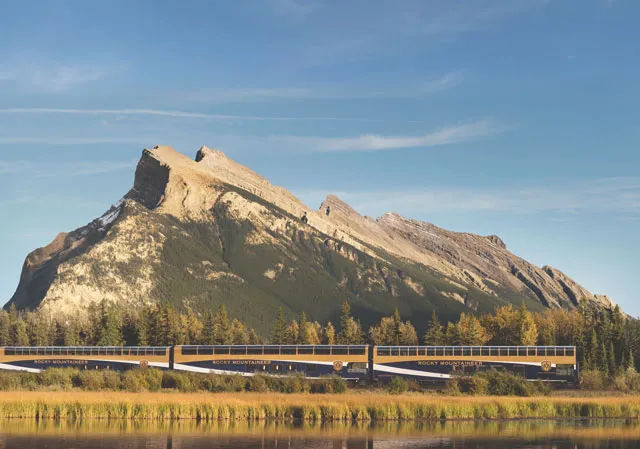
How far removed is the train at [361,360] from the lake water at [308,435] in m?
34.9

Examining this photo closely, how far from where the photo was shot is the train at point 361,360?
10438cm

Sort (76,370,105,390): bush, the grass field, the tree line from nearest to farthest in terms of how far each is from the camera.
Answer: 1. the grass field
2. (76,370,105,390): bush
3. the tree line

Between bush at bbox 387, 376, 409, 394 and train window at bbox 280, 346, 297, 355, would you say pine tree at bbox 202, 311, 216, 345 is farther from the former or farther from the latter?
bush at bbox 387, 376, 409, 394

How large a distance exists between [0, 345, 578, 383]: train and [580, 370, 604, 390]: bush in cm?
266

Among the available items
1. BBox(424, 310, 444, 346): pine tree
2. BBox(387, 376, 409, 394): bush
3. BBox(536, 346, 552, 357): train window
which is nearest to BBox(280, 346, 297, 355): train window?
BBox(387, 376, 409, 394): bush

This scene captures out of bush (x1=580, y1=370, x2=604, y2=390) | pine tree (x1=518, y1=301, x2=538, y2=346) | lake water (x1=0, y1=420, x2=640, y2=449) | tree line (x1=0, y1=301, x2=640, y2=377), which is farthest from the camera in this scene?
pine tree (x1=518, y1=301, x2=538, y2=346)

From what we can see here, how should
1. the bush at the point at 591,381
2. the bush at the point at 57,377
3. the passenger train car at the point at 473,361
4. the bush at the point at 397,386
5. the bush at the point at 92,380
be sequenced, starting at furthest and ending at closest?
1. the bush at the point at 591,381
2. the passenger train car at the point at 473,361
3. the bush at the point at 397,386
4. the bush at the point at 57,377
5. the bush at the point at 92,380

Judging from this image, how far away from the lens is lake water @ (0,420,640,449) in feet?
181

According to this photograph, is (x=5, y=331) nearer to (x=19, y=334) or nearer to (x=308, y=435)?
(x=19, y=334)

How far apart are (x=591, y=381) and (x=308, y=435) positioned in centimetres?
5866

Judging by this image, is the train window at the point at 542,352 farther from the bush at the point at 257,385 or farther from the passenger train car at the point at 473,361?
the bush at the point at 257,385

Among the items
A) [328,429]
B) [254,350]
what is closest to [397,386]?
[254,350]

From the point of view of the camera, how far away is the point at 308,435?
60.3 metres

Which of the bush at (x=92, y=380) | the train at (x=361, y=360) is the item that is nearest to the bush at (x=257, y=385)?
the train at (x=361, y=360)
